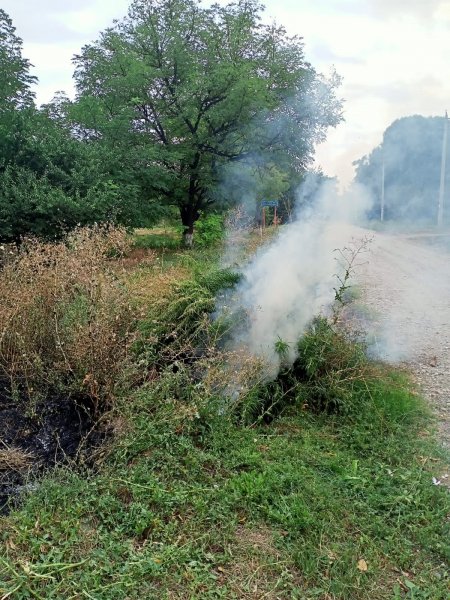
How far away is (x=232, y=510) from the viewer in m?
2.62

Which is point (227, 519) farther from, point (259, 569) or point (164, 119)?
point (164, 119)

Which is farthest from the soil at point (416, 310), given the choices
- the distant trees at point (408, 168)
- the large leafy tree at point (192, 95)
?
the large leafy tree at point (192, 95)

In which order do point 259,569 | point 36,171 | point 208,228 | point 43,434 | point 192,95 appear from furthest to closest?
1. point 208,228
2. point 192,95
3. point 36,171
4. point 43,434
5. point 259,569

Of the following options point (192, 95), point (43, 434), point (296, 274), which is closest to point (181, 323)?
point (296, 274)

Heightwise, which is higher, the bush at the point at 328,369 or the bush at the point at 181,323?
the bush at the point at 181,323

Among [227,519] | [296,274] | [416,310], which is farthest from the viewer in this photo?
[416,310]

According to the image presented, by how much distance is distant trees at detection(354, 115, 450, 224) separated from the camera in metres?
5.03

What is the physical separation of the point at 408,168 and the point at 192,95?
30.2 ft

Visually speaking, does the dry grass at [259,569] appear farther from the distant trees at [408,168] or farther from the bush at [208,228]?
the bush at [208,228]

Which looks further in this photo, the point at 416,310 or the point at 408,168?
the point at 416,310

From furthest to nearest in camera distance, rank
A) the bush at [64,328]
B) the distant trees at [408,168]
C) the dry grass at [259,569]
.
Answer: the distant trees at [408,168], the bush at [64,328], the dry grass at [259,569]

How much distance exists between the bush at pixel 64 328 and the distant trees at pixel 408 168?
2.95 metres

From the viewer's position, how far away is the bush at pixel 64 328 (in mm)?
3195

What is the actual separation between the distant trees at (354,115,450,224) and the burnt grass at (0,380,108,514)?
11.7 feet
